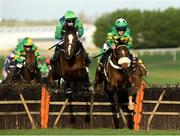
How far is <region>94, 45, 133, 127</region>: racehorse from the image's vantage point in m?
14.0

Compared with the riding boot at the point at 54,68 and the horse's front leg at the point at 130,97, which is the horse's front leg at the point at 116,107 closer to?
the horse's front leg at the point at 130,97

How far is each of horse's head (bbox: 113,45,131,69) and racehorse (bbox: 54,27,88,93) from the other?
2.73 ft

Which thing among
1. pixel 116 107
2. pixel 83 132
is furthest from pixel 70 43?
pixel 83 132

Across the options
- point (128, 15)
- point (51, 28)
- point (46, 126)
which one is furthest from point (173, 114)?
point (51, 28)

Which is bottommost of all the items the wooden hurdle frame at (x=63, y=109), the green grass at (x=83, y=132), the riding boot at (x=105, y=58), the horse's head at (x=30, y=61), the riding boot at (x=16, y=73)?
the green grass at (x=83, y=132)

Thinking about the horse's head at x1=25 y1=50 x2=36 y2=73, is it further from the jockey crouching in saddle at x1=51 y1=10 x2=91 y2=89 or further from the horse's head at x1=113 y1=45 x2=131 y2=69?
the horse's head at x1=113 y1=45 x2=131 y2=69

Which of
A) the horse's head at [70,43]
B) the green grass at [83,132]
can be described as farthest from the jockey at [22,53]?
the green grass at [83,132]

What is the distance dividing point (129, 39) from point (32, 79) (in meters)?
3.80

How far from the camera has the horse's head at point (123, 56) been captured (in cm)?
1398

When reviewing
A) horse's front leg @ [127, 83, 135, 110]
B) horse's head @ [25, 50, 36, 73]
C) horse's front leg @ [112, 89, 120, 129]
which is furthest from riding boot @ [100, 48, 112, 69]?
horse's head @ [25, 50, 36, 73]

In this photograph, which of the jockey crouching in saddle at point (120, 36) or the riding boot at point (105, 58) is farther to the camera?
the riding boot at point (105, 58)

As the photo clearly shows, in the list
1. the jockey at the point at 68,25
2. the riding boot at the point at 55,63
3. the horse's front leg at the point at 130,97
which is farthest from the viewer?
the riding boot at the point at 55,63

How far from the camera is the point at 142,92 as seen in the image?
1398 cm

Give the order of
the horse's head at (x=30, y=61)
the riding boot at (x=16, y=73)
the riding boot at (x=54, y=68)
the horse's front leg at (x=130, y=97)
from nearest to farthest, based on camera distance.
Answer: the horse's front leg at (x=130, y=97)
the riding boot at (x=54, y=68)
the horse's head at (x=30, y=61)
the riding boot at (x=16, y=73)
